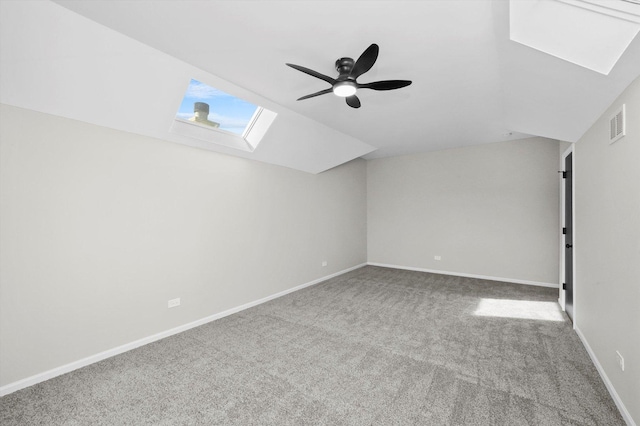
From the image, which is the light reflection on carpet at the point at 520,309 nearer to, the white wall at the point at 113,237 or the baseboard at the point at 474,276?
the baseboard at the point at 474,276

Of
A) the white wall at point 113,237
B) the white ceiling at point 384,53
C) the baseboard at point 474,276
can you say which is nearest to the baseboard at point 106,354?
the white wall at point 113,237

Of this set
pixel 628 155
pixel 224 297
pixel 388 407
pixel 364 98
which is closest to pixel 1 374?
pixel 224 297

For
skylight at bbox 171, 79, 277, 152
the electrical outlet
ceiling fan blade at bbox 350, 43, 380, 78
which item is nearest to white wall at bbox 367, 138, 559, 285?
the electrical outlet

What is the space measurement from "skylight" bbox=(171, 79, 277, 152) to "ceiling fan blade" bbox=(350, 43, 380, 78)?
5.45ft

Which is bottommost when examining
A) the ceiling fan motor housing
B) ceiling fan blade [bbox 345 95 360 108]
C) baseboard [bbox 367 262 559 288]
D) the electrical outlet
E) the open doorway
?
baseboard [bbox 367 262 559 288]

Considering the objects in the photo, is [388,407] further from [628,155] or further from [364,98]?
[364,98]

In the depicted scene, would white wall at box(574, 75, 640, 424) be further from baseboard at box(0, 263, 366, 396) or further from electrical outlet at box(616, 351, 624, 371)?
baseboard at box(0, 263, 366, 396)

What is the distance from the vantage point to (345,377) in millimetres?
2346

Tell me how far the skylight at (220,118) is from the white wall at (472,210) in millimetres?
3943

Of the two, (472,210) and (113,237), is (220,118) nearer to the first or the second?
(113,237)

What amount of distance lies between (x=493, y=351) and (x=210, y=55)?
3.83 m

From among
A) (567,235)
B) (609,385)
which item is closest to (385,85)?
(609,385)

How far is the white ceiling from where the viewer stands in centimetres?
176

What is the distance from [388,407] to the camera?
198cm
